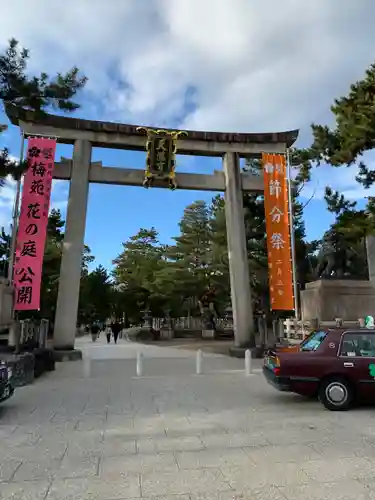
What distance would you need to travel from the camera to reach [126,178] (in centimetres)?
1725

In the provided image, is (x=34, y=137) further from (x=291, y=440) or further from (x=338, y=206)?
(x=291, y=440)

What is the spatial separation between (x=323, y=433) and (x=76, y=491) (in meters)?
3.40

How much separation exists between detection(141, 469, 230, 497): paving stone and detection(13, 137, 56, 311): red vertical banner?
1183 centimetres

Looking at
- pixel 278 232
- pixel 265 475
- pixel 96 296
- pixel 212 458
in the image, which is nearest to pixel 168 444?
pixel 212 458

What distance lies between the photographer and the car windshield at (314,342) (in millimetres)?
7575

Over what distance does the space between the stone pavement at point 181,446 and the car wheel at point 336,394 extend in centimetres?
25

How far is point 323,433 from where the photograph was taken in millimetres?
5562

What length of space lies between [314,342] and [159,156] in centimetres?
1152

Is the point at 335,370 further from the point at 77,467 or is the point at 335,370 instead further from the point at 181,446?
the point at 77,467

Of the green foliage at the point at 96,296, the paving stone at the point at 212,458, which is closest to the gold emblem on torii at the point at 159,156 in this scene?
the paving stone at the point at 212,458

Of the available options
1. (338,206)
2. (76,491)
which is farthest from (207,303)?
(76,491)

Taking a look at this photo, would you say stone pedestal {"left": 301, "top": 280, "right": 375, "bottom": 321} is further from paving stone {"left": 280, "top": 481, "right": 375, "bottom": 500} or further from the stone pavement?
paving stone {"left": 280, "top": 481, "right": 375, "bottom": 500}

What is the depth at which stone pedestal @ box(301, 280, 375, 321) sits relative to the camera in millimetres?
15523

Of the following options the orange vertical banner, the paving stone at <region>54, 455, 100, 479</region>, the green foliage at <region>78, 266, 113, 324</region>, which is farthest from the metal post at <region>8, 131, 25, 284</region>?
the green foliage at <region>78, 266, 113, 324</region>
